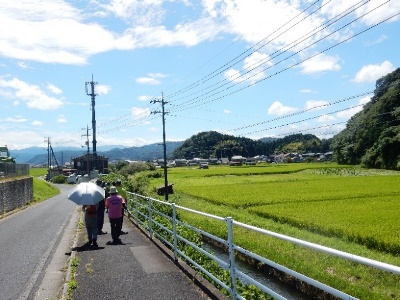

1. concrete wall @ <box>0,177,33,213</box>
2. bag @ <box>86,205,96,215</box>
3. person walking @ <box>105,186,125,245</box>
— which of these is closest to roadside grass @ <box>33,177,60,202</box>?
concrete wall @ <box>0,177,33,213</box>

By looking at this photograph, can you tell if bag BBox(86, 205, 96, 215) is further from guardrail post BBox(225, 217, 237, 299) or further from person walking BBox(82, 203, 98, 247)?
guardrail post BBox(225, 217, 237, 299)

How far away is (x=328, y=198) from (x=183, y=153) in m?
173

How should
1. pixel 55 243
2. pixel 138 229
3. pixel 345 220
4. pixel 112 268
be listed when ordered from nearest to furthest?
1. pixel 112 268
2. pixel 55 243
3. pixel 138 229
4. pixel 345 220

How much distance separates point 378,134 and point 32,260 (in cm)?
6675

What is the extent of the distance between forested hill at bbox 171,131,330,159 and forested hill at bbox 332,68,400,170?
275 feet

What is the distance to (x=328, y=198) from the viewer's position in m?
25.2

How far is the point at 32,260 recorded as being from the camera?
1020 centimetres

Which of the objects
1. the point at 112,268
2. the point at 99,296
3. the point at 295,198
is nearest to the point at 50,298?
the point at 99,296

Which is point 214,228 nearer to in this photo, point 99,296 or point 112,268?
point 112,268

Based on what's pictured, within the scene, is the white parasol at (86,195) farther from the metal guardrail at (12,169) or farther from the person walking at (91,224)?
the metal guardrail at (12,169)

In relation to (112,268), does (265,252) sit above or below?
below

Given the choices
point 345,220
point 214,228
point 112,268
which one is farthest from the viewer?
→ point 214,228

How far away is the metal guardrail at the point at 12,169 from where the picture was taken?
89.8 ft

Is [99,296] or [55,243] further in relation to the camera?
[55,243]
